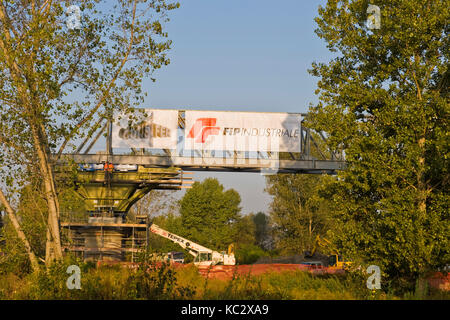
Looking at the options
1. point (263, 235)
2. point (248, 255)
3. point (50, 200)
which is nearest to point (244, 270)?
point (50, 200)

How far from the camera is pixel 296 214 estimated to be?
66.4 meters

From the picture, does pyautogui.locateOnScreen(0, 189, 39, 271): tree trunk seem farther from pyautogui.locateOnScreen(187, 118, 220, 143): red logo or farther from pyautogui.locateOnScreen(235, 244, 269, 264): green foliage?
pyautogui.locateOnScreen(235, 244, 269, 264): green foliage

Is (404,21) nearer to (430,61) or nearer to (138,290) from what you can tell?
(430,61)

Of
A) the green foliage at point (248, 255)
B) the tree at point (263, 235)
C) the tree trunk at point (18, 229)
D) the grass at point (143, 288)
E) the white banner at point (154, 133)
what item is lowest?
the green foliage at point (248, 255)

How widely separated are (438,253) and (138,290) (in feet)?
36.3

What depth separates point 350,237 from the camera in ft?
66.5

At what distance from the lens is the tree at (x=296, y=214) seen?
66.5m

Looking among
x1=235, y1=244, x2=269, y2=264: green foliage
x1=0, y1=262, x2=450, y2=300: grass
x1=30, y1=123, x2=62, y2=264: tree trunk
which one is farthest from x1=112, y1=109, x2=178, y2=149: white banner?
x1=235, y1=244, x2=269, y2=264: green foliage

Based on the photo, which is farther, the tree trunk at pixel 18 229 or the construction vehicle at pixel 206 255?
the construction vehicle at pixel 206 255

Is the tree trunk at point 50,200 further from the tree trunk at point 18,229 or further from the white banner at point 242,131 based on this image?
the white banner at point 242,131

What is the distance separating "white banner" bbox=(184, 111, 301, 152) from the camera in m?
40.0

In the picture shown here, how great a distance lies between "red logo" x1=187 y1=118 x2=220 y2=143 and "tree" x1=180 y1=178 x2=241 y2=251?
151 ft

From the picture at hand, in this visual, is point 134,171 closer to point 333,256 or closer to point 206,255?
point 206,255

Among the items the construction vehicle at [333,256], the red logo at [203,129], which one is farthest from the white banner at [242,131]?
the construction vehicle at [333,256]
